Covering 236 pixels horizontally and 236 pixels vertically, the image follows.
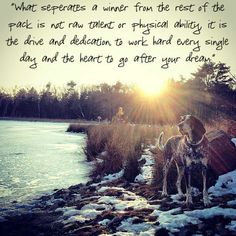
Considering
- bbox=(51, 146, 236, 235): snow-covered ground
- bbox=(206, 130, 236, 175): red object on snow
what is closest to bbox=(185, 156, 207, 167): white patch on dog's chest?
bbox=(51, 146, 236, 235): snow-covered ground

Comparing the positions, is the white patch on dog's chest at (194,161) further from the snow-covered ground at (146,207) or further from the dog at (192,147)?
the snow-covered ground at (146,207)

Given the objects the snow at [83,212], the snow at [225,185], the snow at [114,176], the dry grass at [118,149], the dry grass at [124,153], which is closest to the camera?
the snow at [83,212]

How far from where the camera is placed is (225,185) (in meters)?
7.82

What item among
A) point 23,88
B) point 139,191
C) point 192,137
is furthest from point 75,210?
point 23,88

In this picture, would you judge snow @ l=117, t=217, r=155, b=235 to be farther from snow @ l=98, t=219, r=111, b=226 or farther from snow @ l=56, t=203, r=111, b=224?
snow @ l=56, t=203, r=111, b=224

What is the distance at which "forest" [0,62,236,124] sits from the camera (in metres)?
24.2

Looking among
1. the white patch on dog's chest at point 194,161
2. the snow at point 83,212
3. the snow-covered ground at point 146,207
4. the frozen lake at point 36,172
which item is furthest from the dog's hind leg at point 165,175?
the frozen lake at point 36,172

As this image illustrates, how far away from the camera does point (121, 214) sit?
6.65 meters

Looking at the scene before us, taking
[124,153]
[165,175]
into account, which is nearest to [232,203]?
[165,175]

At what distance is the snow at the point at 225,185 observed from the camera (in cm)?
746

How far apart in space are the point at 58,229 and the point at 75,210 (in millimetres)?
1116

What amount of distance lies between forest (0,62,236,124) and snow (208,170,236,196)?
28.4ft

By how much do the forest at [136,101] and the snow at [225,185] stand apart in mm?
8650

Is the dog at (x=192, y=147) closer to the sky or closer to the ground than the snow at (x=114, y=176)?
closer to the sky
